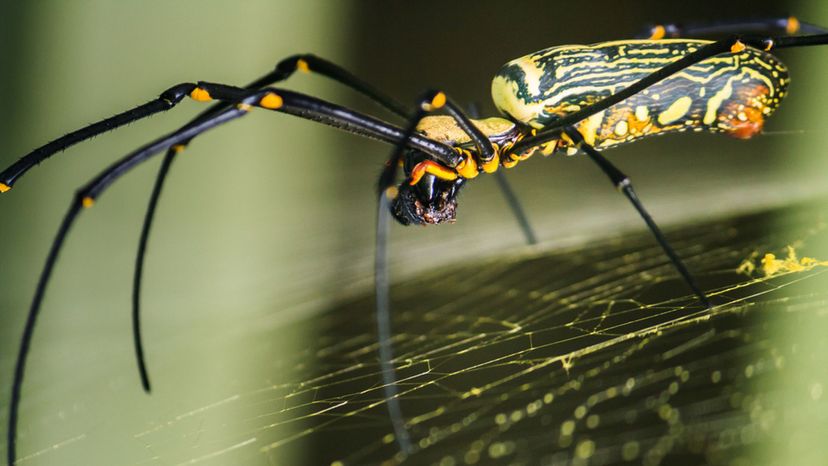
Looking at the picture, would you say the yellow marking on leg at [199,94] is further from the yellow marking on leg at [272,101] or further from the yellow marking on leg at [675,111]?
the yellow marking on leg at [675,111]

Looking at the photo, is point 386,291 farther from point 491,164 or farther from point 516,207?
point 516,207

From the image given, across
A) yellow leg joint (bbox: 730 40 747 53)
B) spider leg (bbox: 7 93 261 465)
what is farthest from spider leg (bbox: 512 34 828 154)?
spider leg (bbox: 7 93 261 465)

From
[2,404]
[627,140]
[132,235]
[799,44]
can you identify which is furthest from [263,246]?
[799,44]

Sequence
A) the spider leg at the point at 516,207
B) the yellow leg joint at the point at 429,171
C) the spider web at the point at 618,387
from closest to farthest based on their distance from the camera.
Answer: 1. the spider web at the point at 618,387
2. the yellow leg joint at the point at 429,171
3. the spider leg at the point at 516,207

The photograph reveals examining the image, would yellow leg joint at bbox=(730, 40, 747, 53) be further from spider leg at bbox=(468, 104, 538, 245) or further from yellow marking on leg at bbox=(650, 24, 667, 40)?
spider leg at bbox=(468, 104, 538, 245)

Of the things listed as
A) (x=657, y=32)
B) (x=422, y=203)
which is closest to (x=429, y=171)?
(x=422, y=203)

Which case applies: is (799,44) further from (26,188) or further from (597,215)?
(26,188)

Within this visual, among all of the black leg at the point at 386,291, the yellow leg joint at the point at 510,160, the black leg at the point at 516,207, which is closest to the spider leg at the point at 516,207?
the black leg at the point at 516,207
